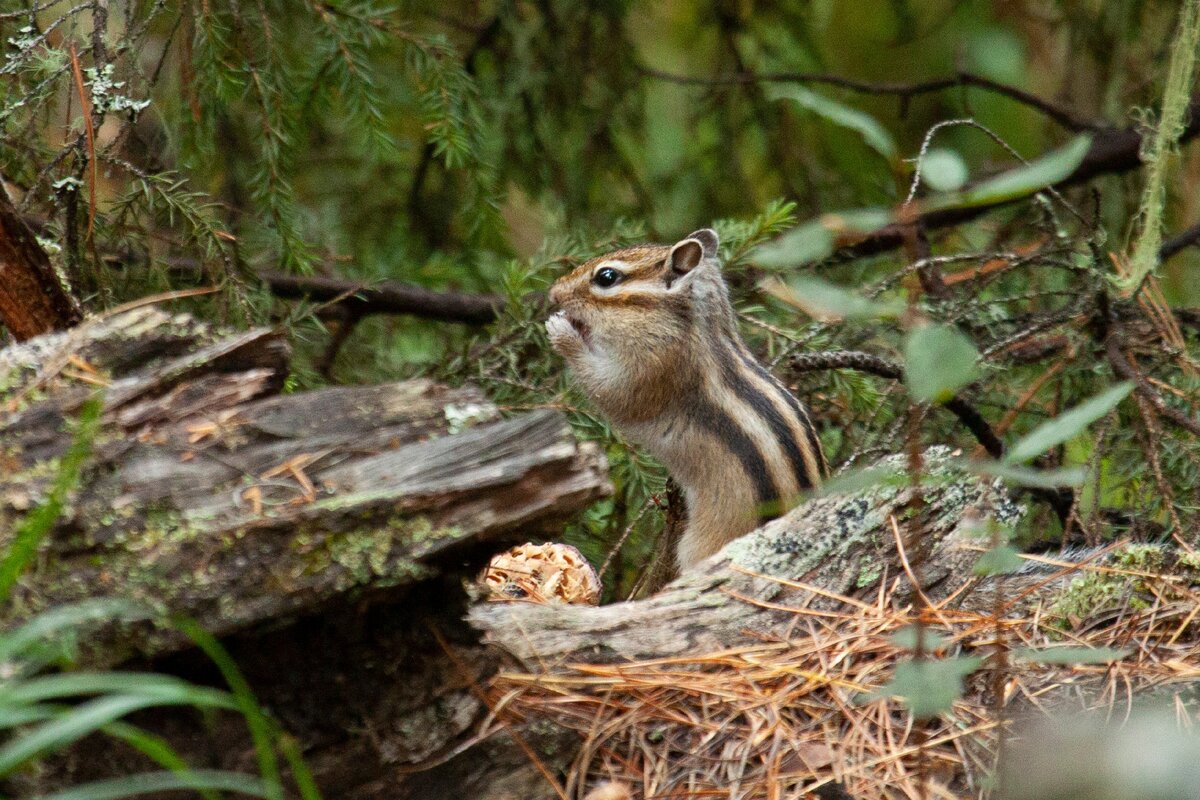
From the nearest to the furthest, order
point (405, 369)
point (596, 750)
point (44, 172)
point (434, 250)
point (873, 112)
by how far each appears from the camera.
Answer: point (596, 750) → point (44, 172) → point (405, 369) → point (434, 250) → point (873, 112)

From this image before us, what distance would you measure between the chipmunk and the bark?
1.50 m

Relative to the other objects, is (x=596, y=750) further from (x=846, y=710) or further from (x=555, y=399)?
(x=555, y=399)

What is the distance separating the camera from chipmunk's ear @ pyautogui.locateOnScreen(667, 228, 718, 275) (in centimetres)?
367

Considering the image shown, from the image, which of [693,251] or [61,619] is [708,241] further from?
[61,619]

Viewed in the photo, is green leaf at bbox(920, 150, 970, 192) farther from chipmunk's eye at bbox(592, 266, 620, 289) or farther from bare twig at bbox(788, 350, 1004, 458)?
chipmunk's eye at bbox(592, 266, 620, 289)

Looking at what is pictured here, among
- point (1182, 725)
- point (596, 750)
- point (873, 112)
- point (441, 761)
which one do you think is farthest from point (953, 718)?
point (873, 112)

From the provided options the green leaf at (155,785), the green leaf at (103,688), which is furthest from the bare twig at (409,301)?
the green leaf at (103,688)

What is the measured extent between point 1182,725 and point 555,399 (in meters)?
1.85

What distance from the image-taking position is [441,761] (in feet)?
6.18

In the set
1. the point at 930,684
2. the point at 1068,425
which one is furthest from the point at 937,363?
the point at 930,684

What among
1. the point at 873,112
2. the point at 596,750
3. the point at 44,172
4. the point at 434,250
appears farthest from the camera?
the point at 873,112

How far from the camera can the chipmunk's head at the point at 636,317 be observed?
3.67 meters

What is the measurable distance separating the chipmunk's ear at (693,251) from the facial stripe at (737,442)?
425 millimetres

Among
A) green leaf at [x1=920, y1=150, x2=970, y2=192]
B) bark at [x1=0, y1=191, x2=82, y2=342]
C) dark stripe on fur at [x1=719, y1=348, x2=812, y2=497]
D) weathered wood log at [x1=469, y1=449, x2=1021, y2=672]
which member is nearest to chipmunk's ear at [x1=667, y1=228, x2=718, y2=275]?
dark stripe on fur at [x1=719, y1=348, x2=812, y2=497]
